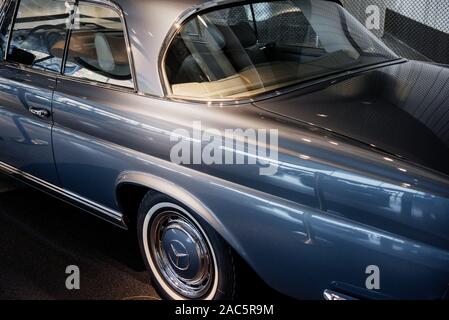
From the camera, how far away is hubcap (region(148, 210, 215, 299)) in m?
2.35

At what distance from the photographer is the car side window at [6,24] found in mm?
3141

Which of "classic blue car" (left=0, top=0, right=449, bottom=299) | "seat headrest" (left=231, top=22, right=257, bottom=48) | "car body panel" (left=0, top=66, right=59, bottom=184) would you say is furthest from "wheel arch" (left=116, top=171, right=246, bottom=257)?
"seat headrest" (left=231, top=22, right=257, bottom=48)

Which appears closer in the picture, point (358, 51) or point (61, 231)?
point (358, 51)

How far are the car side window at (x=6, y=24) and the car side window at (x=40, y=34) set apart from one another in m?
0.05

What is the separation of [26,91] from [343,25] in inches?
76.8

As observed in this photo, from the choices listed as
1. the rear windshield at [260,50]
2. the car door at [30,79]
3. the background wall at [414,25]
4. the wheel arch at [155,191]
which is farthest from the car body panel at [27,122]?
the background wall at [414,25]

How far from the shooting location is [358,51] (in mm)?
2793

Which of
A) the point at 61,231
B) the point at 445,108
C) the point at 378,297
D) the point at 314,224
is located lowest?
the point at 61,231

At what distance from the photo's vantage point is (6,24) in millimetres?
3174

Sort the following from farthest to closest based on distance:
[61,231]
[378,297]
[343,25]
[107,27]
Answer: [61,231], [343,25], [107,27], [378,297]

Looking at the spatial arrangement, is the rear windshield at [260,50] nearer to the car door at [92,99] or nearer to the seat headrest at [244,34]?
the seat headrest at [244,34]

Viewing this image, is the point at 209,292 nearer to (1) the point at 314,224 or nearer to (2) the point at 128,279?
(2) the point at 128,279

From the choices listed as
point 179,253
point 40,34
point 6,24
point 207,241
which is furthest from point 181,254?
point 6,24

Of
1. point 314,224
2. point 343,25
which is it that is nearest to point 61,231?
point 314,224
